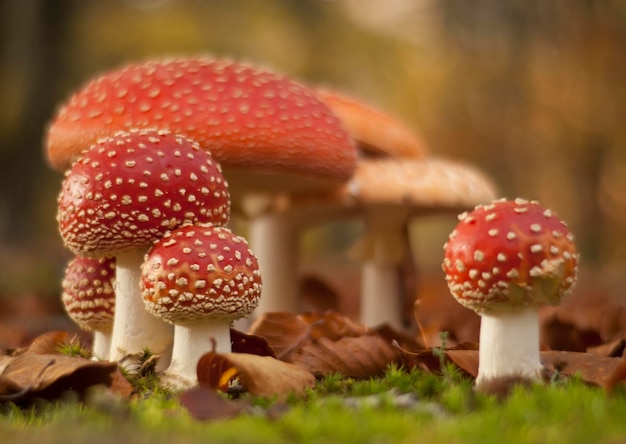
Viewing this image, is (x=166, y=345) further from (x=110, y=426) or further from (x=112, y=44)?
(x=112, y=44)

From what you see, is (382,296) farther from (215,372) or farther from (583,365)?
(215,372)

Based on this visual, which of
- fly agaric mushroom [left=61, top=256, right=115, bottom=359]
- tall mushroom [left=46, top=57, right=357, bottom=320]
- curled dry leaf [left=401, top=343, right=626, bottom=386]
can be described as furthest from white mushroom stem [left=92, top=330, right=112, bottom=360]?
curled dry leaf [left=401, top=343, right=626, bottom=386]

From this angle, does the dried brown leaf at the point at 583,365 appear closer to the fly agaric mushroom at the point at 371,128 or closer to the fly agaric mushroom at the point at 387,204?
the fly agaric mushroom at the point at 387,204

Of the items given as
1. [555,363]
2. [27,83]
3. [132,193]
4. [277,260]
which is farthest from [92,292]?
[27,83]

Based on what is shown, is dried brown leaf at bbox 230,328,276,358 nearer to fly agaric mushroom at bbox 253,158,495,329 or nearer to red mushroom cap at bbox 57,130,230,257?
red mushroom cap at bbox 57,130,230,257

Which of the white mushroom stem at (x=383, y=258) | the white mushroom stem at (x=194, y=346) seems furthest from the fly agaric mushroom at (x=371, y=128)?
the white mushroom stem at (x=194, y=346)
